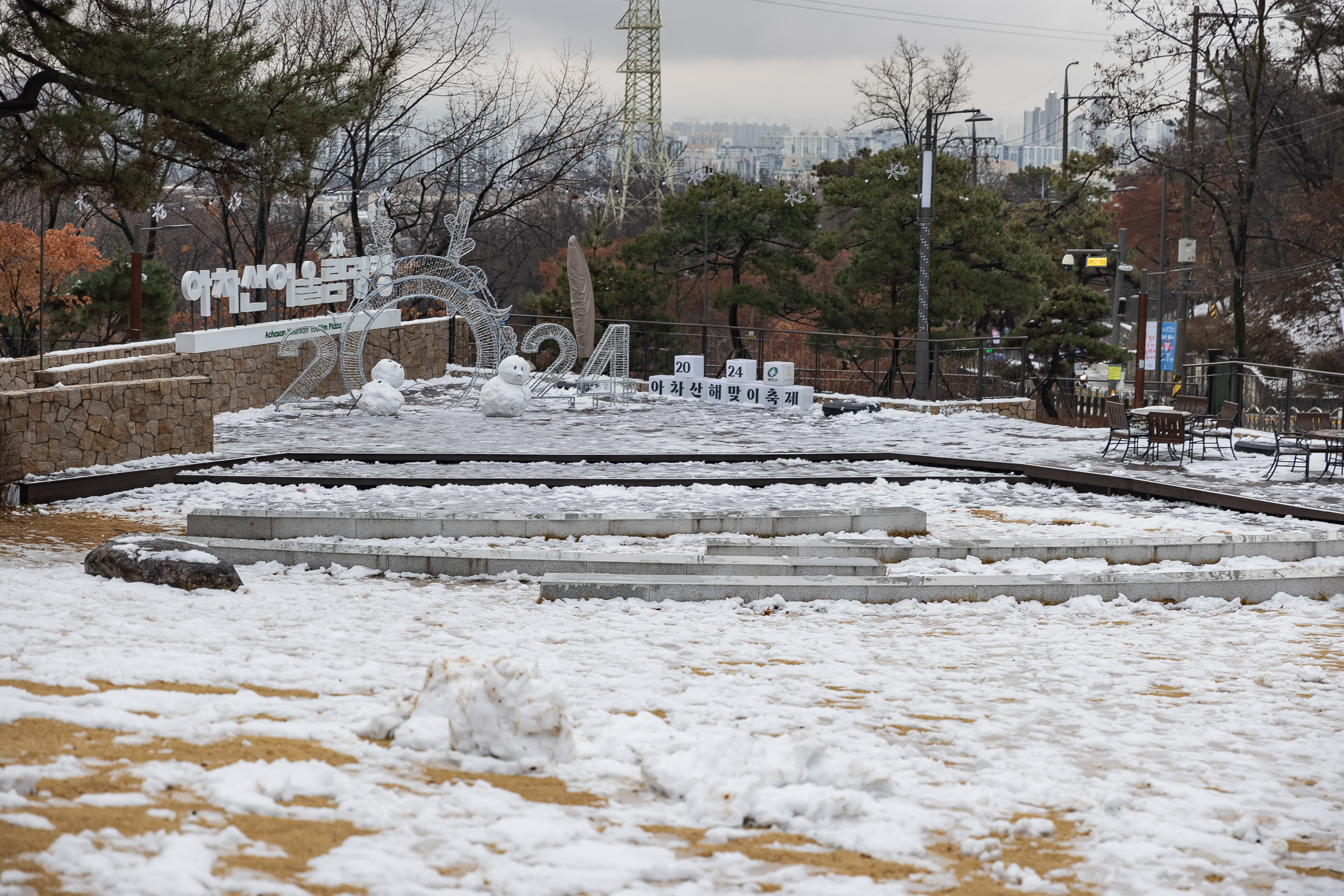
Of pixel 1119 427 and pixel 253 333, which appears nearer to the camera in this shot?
pixel 1119 427

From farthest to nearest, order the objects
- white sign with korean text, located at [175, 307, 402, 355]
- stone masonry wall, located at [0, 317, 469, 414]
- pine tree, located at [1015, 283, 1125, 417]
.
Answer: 1. pine tree, located at [1015, 283, 1125, 417]
2. white sign with korean text, located at [175, 307, 402, 355]
3. stone masonry wall, located at [0, 317, 469, 414]

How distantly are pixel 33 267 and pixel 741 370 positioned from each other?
1483cm

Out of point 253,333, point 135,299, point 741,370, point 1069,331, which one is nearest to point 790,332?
point 741,370

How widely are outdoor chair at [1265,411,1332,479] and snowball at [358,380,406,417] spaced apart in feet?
39.2

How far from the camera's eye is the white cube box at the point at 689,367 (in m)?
22.0

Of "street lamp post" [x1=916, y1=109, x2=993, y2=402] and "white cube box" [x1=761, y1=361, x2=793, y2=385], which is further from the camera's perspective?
"street lamp post" [x1=916, y1=109, x2=993, y2=402]

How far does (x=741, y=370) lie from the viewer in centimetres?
2122

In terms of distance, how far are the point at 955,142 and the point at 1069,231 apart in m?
5.45

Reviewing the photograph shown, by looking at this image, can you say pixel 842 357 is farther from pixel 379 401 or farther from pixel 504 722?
pixel 504 722

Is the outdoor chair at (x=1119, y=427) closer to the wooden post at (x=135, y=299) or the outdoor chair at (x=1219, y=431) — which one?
the outdoor chair at (x=1219, y=431)

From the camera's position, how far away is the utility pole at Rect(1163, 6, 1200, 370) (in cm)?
2923

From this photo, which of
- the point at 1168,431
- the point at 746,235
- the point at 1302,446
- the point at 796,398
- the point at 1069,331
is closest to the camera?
the point at 1302,446

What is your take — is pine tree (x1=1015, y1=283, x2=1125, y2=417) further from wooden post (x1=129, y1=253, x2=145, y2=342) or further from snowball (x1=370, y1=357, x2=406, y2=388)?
wooden post (x1=129, y1=253, x2=145, y2=342)

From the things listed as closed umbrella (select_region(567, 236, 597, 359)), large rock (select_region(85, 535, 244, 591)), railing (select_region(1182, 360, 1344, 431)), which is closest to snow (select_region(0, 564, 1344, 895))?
large rock (select_region(85, 535, 244, 591))
